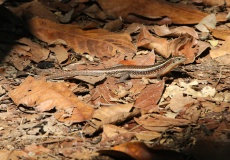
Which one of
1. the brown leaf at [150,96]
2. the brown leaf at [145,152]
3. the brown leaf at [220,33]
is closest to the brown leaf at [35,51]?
the brown leaf at [150,96]

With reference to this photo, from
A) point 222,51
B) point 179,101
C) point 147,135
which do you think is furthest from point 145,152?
point 222,51

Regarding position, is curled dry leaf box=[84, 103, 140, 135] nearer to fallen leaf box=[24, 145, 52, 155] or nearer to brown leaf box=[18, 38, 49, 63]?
fallen leaf box=[24, 145, 52, 155]

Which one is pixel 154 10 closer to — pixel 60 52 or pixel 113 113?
pixel 60 52

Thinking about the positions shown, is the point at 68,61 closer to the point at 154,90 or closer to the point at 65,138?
→ the point at 154,90

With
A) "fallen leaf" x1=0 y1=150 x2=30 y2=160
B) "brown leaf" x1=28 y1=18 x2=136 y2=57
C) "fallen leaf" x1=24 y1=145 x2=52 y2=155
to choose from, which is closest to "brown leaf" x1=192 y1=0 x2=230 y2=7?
"brown leaf" x1=28 y1=18 x2=136 y2=57

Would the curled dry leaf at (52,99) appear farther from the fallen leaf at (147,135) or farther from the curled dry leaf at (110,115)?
the fallen leaf at (147,135)

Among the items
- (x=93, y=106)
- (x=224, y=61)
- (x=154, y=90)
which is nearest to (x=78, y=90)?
(x=93, y=106)
